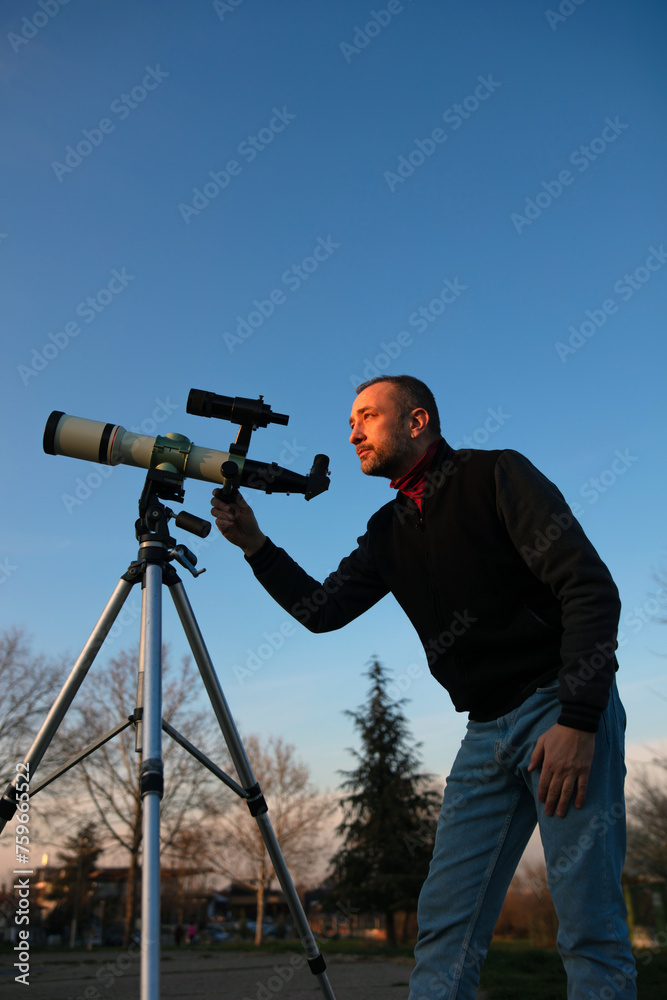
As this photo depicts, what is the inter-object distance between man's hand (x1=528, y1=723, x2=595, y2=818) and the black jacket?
45mm

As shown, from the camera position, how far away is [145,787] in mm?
1862

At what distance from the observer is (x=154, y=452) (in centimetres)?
287

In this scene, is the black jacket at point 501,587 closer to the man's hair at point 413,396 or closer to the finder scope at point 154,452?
the man's hair at point 413,396

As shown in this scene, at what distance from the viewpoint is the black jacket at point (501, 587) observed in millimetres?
1895

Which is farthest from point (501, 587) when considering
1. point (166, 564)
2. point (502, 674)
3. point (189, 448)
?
point (189, 448)

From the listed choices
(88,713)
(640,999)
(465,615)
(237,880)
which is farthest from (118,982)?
(237,880)

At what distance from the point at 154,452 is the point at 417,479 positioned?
1.15m

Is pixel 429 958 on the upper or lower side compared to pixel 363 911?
upper

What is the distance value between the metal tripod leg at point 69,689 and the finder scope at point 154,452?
0.58 m

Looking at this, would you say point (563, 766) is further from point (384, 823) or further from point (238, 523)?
point (384, 823)

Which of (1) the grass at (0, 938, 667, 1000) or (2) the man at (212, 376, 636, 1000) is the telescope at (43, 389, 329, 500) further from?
(1) the grass at (0, 938, 667, 1000)

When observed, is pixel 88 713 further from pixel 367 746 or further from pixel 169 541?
pixel 169 541

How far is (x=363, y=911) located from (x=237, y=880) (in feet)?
24.3

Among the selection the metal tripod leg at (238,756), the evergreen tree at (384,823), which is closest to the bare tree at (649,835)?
the evergreen tree at (384,823)
